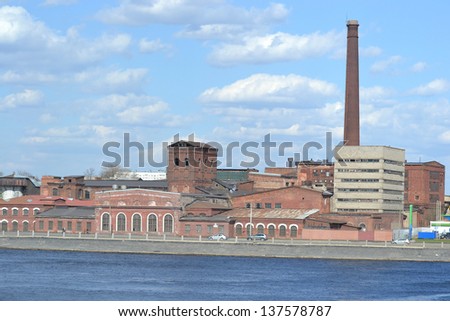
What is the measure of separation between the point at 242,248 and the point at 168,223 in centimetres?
1544

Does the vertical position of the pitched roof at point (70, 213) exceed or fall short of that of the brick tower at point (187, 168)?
it falls short

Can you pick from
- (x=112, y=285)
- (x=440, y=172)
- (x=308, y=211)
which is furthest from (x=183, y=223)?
(x=440, y=172)

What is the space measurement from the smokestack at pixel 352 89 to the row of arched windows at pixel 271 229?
29.6m

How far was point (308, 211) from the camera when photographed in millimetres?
126938

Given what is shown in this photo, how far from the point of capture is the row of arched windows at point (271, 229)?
122125 millimetres

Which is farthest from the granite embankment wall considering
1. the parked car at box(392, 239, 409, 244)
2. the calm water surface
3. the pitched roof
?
the pitched roof

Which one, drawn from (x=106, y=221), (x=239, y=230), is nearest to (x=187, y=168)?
(x=106, y=221)

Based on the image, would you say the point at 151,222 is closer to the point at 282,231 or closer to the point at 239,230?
the point at 239,230

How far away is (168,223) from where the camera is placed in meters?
126

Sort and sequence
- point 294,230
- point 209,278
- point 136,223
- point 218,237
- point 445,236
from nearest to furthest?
point 209,278 < point 218,237 < point 294,230 < point 136,223 < point 445,236

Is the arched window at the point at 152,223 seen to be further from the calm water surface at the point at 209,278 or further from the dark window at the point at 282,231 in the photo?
the dark window at the point at 282,231

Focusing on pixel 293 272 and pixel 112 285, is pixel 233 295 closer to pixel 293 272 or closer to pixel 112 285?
pixel 112 285

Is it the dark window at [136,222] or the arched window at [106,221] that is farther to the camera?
the arched window at [106,221]

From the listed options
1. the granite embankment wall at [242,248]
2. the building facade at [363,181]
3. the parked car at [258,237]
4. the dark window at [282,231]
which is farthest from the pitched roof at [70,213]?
the building facade at [363,181]
